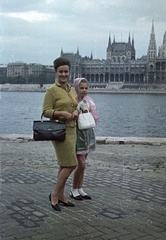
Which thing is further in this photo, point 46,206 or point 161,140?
point 161,140

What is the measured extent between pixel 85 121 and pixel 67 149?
0.48m

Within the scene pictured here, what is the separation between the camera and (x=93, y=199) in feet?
15.3

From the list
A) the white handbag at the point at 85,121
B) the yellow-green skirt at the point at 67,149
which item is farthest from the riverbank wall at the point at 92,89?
the yellow-green skirt at the point at 67,149

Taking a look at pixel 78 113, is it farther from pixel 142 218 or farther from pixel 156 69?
pixel 156 69

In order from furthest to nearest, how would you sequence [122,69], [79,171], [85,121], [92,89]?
[122,69] < [92,89] < [79,171] < [85,121]

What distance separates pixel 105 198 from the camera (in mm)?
4730

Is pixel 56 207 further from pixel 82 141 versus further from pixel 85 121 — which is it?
pixel 85 121

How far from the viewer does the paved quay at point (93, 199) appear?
360 cm

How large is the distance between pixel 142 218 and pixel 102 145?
550 cm

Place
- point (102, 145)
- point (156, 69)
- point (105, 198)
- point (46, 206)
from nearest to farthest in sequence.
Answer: point (46, 206)
point (105, 198)
point (102, 145)
point (156, 69)

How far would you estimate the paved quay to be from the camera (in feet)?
11.8

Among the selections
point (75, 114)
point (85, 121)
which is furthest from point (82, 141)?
point (75, 114)

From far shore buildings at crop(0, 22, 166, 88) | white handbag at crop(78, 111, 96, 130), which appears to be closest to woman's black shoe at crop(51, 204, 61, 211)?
white handbag at crop(78, 111, 96, 130)

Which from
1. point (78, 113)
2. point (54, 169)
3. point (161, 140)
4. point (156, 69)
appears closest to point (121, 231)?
point (78, 113)
